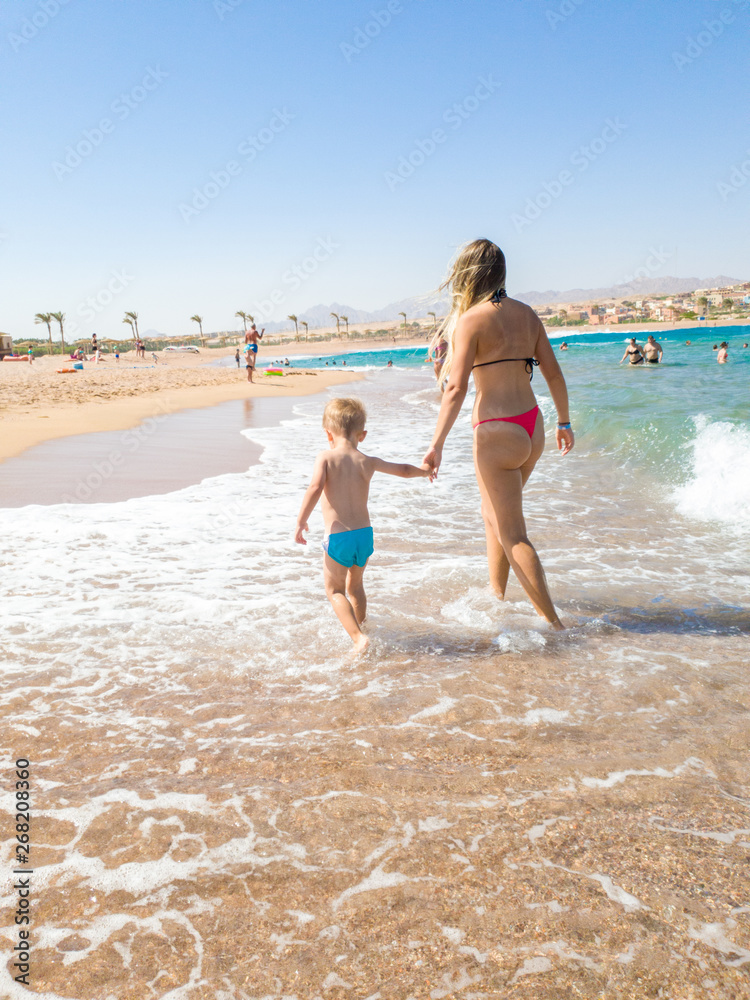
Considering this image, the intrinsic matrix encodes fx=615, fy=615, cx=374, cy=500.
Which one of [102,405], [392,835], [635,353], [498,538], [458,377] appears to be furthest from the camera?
[635,353]

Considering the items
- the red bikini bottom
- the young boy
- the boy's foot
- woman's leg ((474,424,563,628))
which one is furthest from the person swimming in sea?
the boy's foot

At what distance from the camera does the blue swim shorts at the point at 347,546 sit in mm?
3732

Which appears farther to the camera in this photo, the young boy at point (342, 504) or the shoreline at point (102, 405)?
the shoreline at point (102, 405)

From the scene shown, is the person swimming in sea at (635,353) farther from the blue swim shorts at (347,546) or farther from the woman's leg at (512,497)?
the blue swim shorts at (347,546)

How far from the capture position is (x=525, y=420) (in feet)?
12.5

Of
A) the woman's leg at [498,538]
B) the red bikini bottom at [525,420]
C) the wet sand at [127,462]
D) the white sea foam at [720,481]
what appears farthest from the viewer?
the wet sand at [127,462]

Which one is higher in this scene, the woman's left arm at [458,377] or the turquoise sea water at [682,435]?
the woman's left arm at [458,377]

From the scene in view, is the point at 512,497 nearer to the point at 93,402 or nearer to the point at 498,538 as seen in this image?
the point at 498,538

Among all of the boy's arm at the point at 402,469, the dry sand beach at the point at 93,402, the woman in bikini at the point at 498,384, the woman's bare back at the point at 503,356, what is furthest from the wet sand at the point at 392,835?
the dry sand beach at the point at 93,402

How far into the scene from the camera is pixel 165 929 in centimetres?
185

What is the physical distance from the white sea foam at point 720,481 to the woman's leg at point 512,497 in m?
3.26

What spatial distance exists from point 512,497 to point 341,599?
1241mm

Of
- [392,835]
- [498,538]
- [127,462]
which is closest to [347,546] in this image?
[498,538]

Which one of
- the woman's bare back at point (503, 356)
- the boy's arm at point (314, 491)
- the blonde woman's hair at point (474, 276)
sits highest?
the blonde woman's hair at point (474, 276)
